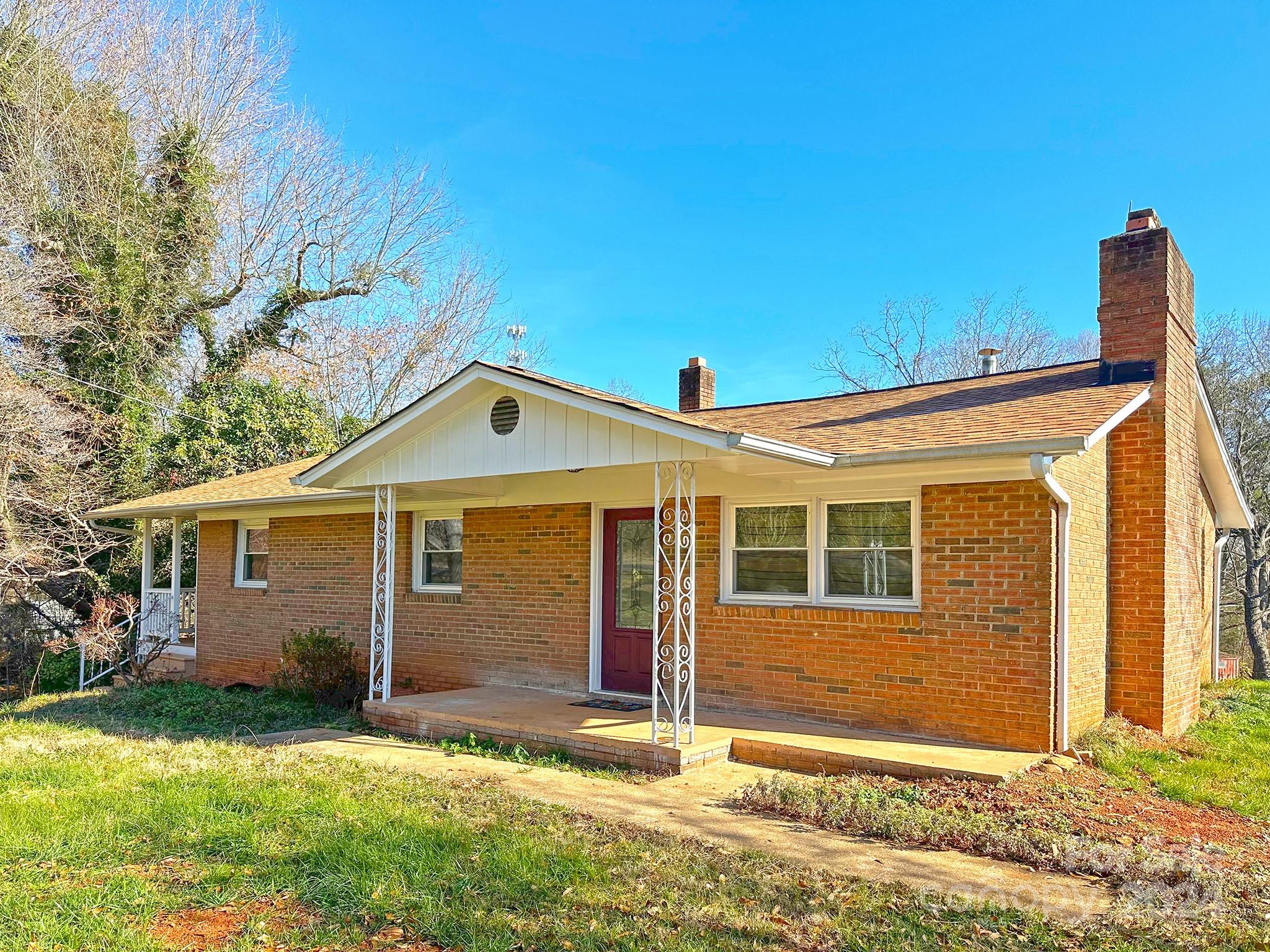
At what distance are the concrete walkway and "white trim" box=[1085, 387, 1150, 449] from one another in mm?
3383

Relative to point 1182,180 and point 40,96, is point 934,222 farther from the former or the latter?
point 40,96

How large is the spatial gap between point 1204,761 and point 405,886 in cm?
700

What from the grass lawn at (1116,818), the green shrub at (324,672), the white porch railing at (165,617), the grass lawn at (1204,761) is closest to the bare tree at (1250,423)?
the grass lawn at (1204,761)

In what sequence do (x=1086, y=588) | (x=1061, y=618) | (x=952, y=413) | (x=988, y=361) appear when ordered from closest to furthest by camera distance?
(x=1061, y=618)
(x=1086, y=588)
(x=952, y=413)
(x=988, y=361)

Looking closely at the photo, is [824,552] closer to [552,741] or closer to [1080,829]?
[552,741]

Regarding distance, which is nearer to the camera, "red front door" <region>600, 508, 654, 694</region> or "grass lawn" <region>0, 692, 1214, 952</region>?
"grass lawn" <region>0, 692, 1214, 952</region>

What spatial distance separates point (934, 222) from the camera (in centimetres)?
2609

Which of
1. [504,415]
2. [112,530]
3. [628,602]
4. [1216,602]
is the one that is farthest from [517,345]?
[1216,602]

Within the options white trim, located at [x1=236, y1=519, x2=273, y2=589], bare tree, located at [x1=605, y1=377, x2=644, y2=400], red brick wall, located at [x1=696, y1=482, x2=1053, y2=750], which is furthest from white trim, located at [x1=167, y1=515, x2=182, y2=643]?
bare tree, located at [x1=605, y1=377, x2=644, y2=400]

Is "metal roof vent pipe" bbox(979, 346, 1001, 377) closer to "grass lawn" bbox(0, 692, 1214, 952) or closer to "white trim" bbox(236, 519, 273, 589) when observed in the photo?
"grass lawn" bbox(0, 692, 1214, 952)

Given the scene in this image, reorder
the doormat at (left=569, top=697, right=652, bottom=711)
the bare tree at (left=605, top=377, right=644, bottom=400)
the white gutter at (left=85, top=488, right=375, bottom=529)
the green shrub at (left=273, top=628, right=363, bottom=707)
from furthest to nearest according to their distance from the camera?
the bare tree at (left=605, top=377, right=644, bottom=400)
the white gutter at (left=85, top=488, right=375, bottom=529)
the green shrub at (left=273, top=628, right=363, bottom=707)
the doormat at (left=569, top=697, right=652, bottom=711)

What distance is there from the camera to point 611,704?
9.53 meters

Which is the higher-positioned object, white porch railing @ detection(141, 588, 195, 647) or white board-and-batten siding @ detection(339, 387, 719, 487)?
white board-and-batten siding @ detection(339, 387, 719, 487)

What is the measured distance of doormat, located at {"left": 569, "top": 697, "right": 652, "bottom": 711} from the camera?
9.27m
